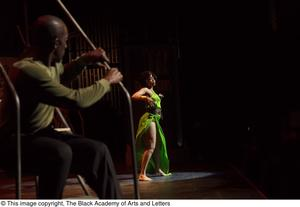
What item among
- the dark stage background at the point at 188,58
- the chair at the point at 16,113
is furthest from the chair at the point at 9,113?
the dark stage background at the point at 188,58

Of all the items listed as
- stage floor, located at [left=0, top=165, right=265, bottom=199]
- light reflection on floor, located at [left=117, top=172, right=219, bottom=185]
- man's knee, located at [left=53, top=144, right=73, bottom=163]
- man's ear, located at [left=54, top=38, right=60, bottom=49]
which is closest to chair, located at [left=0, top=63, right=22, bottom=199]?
man's knee, located at [left=53, top=144, right=73, bottom=163]

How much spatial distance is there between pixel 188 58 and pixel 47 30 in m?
6.29

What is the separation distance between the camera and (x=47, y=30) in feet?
8.24

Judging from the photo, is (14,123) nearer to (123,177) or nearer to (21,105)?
(21,105)

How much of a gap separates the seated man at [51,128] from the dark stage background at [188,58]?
5280 mm

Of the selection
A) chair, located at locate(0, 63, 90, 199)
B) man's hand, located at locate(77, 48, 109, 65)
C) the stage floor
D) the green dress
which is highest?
man's hand, located at locate(77, 48, 109, 65)

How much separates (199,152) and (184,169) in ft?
4.46

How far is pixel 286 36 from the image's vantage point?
22.4 feet

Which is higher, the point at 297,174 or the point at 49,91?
the point at 49,91

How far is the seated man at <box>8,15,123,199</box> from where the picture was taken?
237 cm

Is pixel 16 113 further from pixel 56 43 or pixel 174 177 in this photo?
pixel 174 177

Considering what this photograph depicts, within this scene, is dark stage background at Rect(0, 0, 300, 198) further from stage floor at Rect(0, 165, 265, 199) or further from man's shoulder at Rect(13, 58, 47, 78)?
man's shoulder at Rect(13, 58, 47, 78)

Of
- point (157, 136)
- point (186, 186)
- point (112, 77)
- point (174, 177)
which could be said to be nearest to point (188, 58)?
point (157, 136)

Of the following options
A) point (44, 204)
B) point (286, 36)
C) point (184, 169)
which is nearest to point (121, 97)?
point (184, 169)
